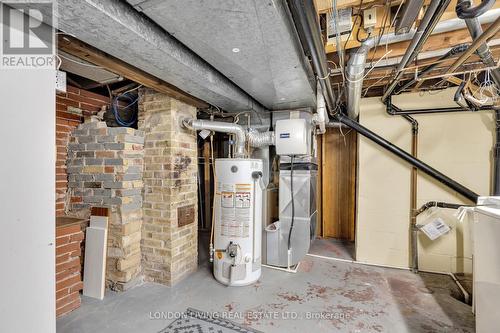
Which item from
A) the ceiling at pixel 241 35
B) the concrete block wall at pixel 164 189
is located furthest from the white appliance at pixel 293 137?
the concrete block wall at pixel 164 189

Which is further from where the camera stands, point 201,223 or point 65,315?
point 201,223

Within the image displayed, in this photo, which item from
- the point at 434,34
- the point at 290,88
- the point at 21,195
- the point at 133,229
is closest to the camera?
the point at 21,195

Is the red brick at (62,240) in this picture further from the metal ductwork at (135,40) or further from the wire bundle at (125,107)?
the metal ductwork at (135,40)

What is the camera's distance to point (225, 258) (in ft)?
8.32

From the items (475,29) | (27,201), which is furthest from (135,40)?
(475,29)

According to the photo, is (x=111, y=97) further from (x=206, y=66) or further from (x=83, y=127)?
(x=206, y=66)

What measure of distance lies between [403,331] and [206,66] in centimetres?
265

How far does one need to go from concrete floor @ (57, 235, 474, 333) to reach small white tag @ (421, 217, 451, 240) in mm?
490

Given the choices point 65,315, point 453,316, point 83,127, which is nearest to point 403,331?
point 453,316

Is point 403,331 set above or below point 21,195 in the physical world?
below

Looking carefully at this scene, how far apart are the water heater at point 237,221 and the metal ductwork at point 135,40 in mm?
866

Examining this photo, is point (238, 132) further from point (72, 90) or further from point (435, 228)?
point (435, 228)

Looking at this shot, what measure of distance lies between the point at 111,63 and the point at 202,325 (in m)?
2.14
